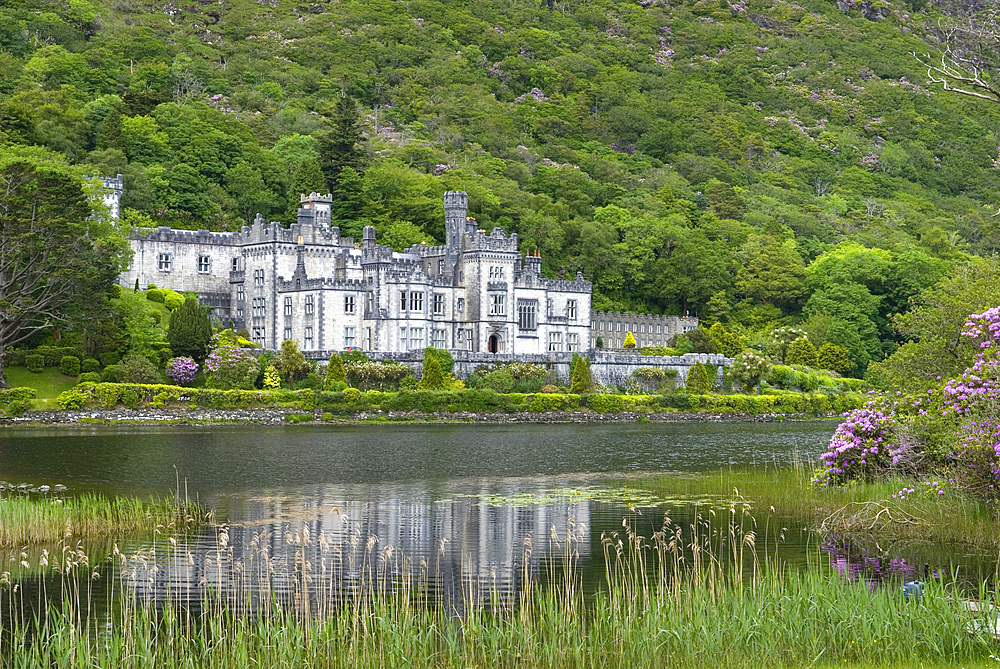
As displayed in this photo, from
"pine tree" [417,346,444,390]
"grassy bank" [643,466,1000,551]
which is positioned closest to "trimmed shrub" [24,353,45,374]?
"pine tree" [417,346,444,390]

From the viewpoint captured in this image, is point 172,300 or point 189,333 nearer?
point 189,333

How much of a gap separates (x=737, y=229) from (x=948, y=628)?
122m

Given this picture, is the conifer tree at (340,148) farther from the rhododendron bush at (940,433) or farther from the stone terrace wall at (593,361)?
the rhododendron bush at (940,433)

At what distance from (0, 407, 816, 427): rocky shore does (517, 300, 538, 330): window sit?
1718 centimetres

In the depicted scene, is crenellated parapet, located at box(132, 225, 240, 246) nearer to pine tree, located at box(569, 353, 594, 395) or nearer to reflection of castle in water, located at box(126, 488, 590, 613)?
pine tree, located at box(569, 353, 594, 395)

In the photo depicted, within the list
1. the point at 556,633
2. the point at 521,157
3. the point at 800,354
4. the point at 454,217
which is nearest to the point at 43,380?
the point at 454,217

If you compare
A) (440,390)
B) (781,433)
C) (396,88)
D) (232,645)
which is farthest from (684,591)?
(396,88)

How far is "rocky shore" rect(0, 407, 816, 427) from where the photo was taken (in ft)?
230

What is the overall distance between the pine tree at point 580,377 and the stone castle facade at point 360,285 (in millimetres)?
8597

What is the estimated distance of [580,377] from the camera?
87.1 m

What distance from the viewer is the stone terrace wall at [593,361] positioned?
279 ft

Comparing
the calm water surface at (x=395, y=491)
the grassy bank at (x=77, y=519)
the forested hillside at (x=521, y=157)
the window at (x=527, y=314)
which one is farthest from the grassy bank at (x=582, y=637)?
the forested hillside at (x=521, y=157)

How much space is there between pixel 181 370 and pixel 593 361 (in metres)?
28.8

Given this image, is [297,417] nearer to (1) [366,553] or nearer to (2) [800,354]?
(2) [800,354]
